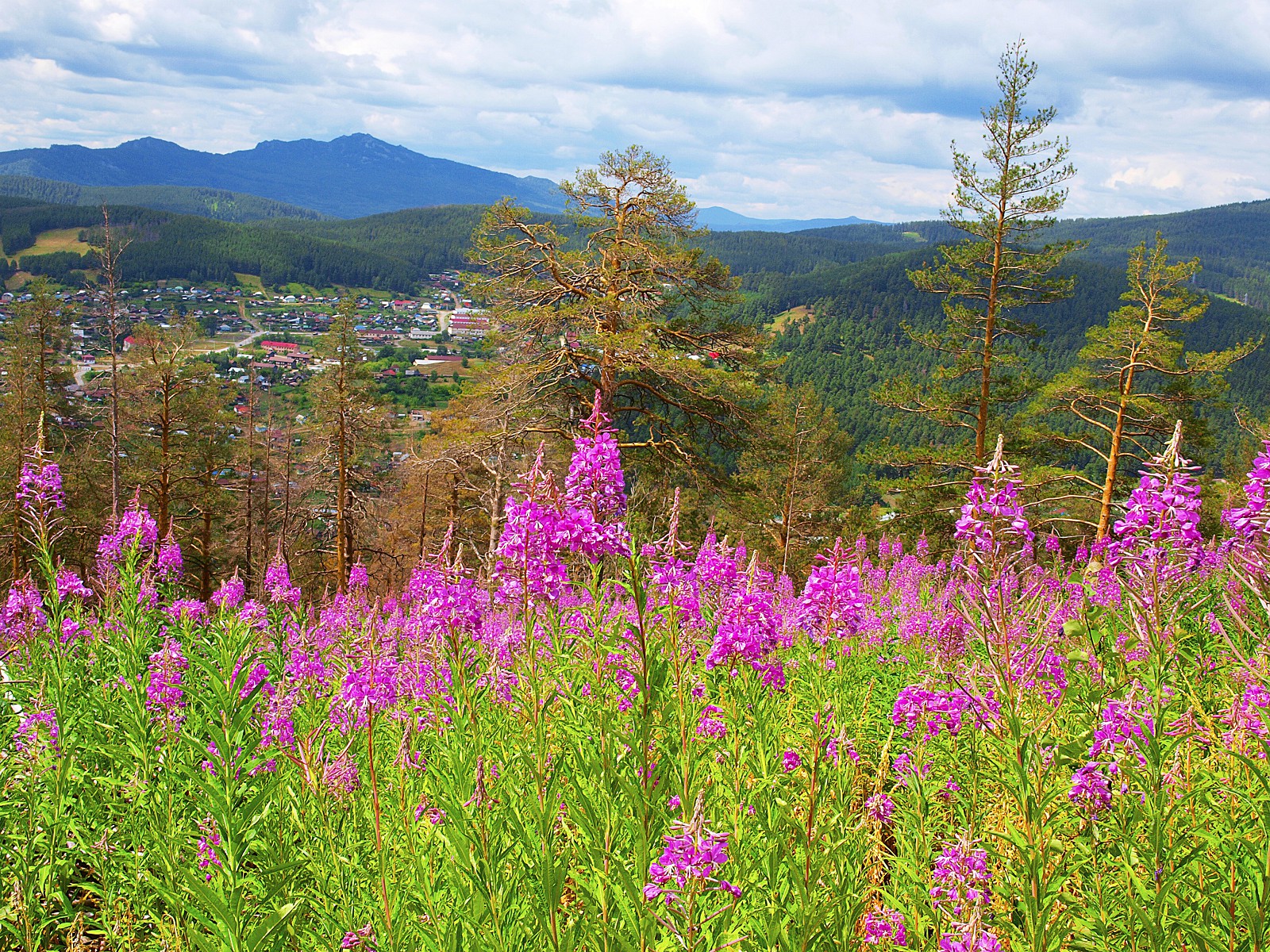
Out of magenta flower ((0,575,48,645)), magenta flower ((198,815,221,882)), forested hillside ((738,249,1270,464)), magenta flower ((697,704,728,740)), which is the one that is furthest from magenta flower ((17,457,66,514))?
forested hillside ((738,249,1270,464))

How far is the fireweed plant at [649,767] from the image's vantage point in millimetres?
1849

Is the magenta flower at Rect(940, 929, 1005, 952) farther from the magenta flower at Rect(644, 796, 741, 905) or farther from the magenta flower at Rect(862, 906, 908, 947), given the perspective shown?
the magenta flower at Rect(644, 796, 741, 905)

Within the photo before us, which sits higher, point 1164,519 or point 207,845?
point 1164,519

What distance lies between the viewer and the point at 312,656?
4461 millimetres

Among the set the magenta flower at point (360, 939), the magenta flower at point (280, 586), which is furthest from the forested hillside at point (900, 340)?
the magenta flower at point (360, 939)

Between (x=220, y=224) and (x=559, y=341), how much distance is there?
211345 mm

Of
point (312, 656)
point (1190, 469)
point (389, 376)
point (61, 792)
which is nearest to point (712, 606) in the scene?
point (1190, 469)

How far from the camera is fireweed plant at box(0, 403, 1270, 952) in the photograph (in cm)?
185

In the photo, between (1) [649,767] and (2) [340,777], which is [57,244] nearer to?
(2) [340,777]

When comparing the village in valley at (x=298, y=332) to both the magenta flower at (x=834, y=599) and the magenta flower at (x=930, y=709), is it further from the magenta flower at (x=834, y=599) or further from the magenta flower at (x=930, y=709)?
the magenta flower at (x=930, y=709)

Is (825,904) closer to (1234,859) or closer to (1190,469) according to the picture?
(1234,859)

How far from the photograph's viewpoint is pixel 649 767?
2.04 meters

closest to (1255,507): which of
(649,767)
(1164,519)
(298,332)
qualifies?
(1164,519)

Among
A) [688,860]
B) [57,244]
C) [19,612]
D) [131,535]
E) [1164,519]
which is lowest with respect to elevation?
[19,612]
